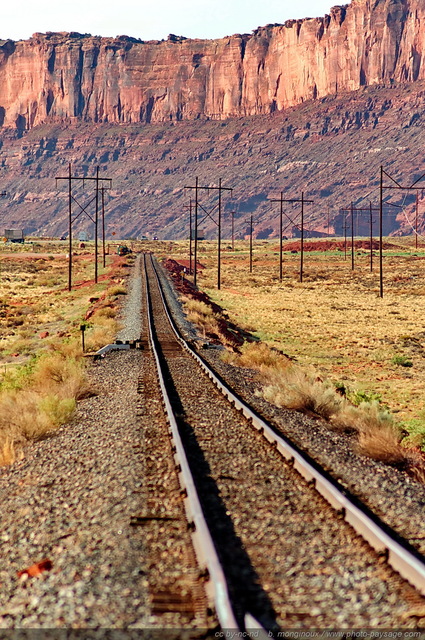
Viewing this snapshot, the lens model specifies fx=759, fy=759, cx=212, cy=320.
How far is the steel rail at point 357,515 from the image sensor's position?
650cm

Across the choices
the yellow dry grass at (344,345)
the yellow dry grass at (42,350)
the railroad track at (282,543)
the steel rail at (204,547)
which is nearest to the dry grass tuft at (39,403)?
the yellow dry grass at (42,350)

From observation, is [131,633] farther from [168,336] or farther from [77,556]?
[168,336]

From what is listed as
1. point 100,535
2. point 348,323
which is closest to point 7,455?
point 100,535

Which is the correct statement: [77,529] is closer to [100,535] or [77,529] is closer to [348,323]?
[100,535]

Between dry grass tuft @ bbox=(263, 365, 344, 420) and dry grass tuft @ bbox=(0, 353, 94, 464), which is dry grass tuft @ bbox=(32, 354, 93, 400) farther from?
dry grass tuft @ bbox=(263, 365, 344, 420)

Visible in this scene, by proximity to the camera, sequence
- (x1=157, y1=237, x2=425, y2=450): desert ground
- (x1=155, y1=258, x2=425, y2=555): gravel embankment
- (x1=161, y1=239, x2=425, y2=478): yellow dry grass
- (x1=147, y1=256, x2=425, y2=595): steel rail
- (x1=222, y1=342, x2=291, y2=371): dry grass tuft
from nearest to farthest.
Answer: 1. (x1=147, y1=256, x2=425, y2=595): steel rail
2. (x1=155, y1=258, x2=425, y2=555): gravel embankment
3. (x1=161, y1=239, x2=425, y2=478): yellow dry grass
4. (x1=222, y1=342, x2=291, y2=371): dry grass tuft
5. (x1=157, y1=237, x2=425, y2=450): desert ground

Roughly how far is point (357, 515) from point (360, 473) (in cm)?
253

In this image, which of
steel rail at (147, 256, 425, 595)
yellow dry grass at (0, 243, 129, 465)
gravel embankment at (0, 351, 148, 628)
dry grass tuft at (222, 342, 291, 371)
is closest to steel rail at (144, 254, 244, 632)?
gravel embankment at (0, 351, 148, 628)

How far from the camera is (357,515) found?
25.1 feet

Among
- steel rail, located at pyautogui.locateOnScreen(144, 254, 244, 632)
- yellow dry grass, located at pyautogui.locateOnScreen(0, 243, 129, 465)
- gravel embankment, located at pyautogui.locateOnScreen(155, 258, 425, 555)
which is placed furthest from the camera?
yellow dry grass, located at pyautogui.locateOnScreen(0, 243, 129, 465)

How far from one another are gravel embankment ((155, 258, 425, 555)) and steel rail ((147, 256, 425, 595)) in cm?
17

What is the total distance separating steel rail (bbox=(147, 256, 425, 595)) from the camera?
256 inches

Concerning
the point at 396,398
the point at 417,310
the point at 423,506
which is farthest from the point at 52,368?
the point at 417,310

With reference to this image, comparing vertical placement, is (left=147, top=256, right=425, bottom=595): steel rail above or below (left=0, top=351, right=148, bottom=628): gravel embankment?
above
